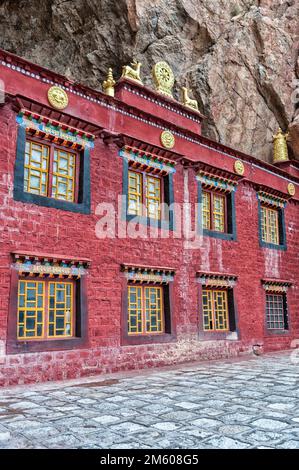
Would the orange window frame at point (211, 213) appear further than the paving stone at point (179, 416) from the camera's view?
Yes

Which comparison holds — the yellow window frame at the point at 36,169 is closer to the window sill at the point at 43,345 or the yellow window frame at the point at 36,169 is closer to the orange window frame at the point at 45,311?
the orange window frame at the point at 45,311

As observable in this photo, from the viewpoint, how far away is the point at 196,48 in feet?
69.0

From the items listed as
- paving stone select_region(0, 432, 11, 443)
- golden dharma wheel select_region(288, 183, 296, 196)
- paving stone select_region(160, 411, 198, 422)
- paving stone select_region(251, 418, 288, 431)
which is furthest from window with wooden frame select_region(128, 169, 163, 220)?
golden dharma wheel select_region(288, 183, 296, 196)

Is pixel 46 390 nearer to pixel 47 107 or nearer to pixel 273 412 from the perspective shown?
pixel 273 412

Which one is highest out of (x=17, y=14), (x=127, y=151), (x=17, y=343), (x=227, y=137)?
(x=17, y=14)

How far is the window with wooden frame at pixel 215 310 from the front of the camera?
1369 centimetres

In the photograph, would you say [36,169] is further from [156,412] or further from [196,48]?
[196,48]

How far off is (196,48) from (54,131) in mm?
13596

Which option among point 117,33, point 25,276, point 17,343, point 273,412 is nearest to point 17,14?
point 117,33

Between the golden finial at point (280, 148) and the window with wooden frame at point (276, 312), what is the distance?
6.81 metres

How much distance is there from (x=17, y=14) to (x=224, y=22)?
10.9m

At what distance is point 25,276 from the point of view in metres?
9.40

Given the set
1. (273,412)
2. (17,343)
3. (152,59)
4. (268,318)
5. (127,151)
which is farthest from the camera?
(152,59)

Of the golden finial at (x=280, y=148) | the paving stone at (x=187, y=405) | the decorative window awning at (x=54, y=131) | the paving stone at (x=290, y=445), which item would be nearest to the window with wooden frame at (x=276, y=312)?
the golden finial at (x=280, y=148)
